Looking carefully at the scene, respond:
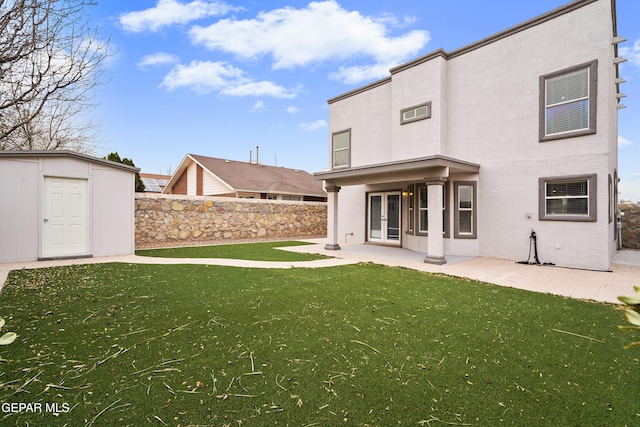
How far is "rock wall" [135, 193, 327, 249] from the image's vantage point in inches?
468

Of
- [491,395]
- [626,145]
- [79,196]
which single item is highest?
[626,145]

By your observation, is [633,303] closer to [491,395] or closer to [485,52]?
[491,395]

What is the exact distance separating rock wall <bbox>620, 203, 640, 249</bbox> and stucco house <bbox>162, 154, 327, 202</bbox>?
1502 centimetres

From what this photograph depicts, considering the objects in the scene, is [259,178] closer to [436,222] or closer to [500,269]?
[436,222]

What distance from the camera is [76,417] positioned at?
2135 millimetres

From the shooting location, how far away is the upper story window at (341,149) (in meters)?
13.9

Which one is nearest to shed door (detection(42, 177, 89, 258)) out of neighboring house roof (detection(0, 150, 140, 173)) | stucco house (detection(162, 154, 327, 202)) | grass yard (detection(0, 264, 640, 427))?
neighboring house roof (detection(0, 150, 140, 173))

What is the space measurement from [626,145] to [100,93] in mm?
19064

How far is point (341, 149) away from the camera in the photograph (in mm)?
14242

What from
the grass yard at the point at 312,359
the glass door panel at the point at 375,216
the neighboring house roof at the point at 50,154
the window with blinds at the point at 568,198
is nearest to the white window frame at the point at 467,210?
the window with blinds at the point at 568,198

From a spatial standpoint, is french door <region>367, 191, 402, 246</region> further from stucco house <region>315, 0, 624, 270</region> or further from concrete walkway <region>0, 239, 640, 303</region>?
concrete walkway <region>0, 239, 640, 303</region>

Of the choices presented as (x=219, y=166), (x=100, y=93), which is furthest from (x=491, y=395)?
(x=219, y=166)

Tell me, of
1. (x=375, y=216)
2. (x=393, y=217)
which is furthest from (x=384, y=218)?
(x=375, y=216)

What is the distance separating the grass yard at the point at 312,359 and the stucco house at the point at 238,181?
45.1 ft
